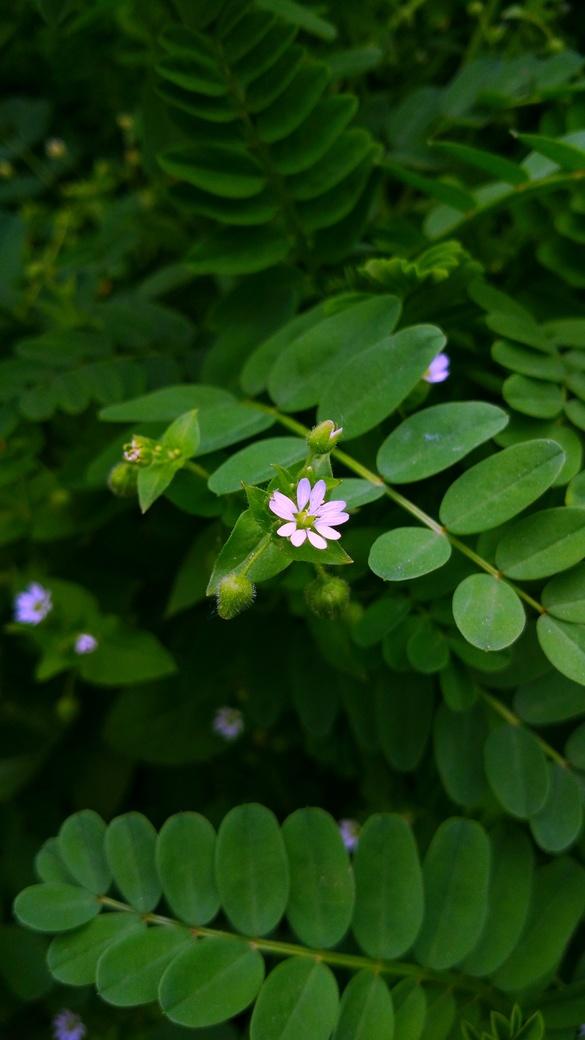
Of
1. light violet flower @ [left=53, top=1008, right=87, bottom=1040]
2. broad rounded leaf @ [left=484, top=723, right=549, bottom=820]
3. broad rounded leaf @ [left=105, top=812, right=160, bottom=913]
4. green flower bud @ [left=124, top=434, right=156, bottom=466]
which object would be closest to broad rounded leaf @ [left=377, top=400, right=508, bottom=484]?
green flower bud @ [left=124, top=434, right=156, bottom=466]

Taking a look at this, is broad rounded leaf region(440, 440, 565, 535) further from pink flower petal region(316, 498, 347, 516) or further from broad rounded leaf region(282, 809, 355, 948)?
broad rounded leaf region(282, 809, 355, 948)

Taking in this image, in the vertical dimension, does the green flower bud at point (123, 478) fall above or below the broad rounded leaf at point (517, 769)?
above

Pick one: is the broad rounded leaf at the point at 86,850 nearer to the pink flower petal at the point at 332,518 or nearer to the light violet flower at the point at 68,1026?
the pink flower petal at the point at 332,518

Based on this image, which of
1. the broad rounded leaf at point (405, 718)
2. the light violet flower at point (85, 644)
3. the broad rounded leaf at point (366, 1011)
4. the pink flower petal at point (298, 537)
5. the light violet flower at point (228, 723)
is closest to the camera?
the pink flower petal at point (298, 537)

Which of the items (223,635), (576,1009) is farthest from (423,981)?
(223,635)

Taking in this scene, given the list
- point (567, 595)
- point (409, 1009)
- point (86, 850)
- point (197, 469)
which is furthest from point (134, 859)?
point (567, 595)

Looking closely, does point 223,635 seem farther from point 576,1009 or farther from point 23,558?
point 576,1009

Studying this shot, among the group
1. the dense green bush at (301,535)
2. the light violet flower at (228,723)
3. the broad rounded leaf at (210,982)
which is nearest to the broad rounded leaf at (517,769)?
the dense green bush at (301,535)
